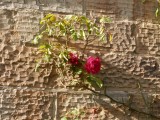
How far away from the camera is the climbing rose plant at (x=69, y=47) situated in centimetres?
196

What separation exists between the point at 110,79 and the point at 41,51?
388mm

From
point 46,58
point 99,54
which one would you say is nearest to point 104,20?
point 99,54

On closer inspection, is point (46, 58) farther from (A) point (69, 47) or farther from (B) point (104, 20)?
(B) point (104, 20)

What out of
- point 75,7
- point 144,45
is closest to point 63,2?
point 75,7

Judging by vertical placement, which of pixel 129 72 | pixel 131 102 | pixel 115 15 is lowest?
pixel 131 102

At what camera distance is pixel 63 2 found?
2.09 meters

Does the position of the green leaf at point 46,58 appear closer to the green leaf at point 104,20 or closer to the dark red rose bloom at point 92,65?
the dark red rose bloom at point 92,65

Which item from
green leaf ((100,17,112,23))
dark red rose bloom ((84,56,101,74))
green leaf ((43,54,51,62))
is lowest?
dark red rose bloom ((84,56,101,74))

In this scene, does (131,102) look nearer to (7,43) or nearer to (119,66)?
(119,66)

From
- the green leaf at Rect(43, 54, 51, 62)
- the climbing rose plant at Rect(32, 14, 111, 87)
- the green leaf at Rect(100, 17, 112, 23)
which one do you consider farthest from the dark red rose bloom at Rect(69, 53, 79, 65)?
→ the green leaf at Rect(100, 17, 112, 23)

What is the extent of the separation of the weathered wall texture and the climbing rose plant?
53 millimetres

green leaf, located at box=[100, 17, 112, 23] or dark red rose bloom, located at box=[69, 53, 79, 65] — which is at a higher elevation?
green leaf, located at box=[100, 17, 112, 23]

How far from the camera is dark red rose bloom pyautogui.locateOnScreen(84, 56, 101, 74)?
1.94 meters

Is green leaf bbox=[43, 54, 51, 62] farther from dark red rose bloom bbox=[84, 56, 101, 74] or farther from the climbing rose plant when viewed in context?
dark red rose bloom bbox=[84, 56, 101, 74]
